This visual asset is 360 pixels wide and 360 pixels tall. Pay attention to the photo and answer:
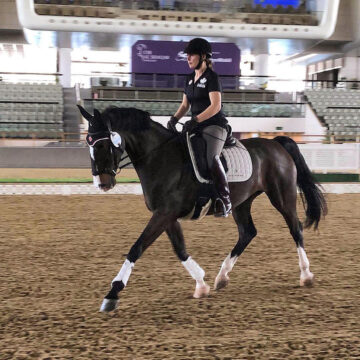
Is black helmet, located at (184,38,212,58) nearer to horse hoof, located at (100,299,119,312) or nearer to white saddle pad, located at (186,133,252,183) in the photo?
white saddle pad, located at (186,133,252,183)

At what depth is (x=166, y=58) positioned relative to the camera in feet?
79.4

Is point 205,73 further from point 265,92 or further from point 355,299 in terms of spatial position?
point 265,92

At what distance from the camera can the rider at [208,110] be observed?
3.94 metres

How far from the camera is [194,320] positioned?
342 centimetres

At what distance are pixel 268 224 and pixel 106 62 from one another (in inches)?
1231

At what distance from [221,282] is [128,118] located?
5.39 feet

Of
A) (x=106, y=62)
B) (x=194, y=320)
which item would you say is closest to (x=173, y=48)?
(x=106, y=62)

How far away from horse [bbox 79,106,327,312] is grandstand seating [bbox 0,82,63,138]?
49.7 ft

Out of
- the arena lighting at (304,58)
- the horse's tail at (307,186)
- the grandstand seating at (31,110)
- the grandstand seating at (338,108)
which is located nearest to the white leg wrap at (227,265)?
the horse's tail at (307,186)

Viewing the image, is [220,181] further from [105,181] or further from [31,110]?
[31,110]

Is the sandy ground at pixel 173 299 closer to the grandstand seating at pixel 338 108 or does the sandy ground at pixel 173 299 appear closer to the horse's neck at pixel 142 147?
the horse's neck at pixel 142 147

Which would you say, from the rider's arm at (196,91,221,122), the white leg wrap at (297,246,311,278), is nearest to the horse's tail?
the white leg wrap at (297,246,311,278)

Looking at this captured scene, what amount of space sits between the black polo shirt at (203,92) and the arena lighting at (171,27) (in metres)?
19.6

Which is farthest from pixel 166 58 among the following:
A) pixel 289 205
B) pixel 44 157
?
pixel 289 205
